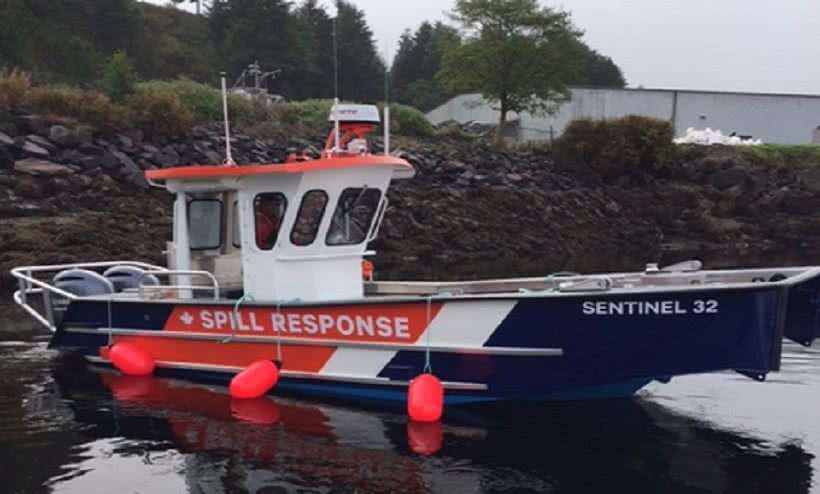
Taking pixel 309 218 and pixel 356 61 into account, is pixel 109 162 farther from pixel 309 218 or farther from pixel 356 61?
pixel 356 61

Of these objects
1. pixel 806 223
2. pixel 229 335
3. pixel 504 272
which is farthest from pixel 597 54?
pixel 229 335

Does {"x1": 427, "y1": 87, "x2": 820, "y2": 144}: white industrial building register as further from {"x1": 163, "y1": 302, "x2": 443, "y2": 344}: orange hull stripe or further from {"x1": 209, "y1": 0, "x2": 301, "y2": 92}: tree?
{"x1": 163, "y1": 302, "x2": 443, "y2": 344}: orange hull stripe

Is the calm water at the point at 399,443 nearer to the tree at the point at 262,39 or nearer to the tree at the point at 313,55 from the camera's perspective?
the tree at the point at 262,39

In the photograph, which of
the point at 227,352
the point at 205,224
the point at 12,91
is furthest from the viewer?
the point at 12,91

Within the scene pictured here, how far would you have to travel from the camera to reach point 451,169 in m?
32.6

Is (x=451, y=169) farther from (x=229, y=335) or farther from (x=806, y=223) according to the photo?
(x=229, y=335)

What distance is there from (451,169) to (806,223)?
14.0m

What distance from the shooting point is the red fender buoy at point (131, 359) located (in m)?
11.5

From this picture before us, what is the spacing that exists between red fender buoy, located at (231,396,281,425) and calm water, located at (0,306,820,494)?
21 millimetres

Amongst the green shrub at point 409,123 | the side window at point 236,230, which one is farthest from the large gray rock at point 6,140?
the side window at point 236,230

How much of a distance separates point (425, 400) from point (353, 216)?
7.81ft

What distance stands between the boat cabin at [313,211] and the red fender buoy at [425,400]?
5.73 ft

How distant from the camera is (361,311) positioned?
9930 mm

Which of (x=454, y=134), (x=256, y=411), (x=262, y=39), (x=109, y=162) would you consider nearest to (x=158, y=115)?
(x=109, y=162)
